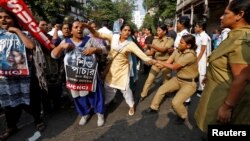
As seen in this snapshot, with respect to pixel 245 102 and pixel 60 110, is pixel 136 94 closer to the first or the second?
pixel 60 110

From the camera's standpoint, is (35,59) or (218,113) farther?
(35,59)

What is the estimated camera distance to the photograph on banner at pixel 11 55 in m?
3.31

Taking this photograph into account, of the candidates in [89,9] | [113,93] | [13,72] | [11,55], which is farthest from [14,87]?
[89,9]

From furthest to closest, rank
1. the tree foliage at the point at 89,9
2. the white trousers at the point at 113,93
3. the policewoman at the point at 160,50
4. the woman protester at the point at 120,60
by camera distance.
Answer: the tree foliage at the point at 89,9, the policewoman at the point at 160,50, the white trousers at the point at 113,93, the woman protester at the point at 120,60

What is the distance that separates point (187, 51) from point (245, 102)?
1.97m

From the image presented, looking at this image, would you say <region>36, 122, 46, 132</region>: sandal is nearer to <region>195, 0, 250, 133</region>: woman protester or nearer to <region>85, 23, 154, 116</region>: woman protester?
<region>85, 23, 154, 116</region>: woman protester

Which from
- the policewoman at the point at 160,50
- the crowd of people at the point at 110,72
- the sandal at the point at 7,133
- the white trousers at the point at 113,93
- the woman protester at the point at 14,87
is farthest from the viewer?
the policewoman at the point at 160,50

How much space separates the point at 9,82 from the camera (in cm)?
345

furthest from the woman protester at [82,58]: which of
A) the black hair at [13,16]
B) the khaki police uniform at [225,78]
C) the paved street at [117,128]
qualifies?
the khaki police uniform at [225,78]

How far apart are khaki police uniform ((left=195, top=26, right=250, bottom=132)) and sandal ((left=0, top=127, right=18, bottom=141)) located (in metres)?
2.84

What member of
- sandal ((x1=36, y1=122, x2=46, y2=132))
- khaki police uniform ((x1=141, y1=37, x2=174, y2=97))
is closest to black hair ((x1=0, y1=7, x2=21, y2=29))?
sandal ((x1=36, y1=122, x2=46, y2=132))

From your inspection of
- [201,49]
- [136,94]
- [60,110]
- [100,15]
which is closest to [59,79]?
[60,110]

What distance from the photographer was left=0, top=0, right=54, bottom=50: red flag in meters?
3.13

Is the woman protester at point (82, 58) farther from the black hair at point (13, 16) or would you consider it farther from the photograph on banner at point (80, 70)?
the black hair at point (13, 16)
